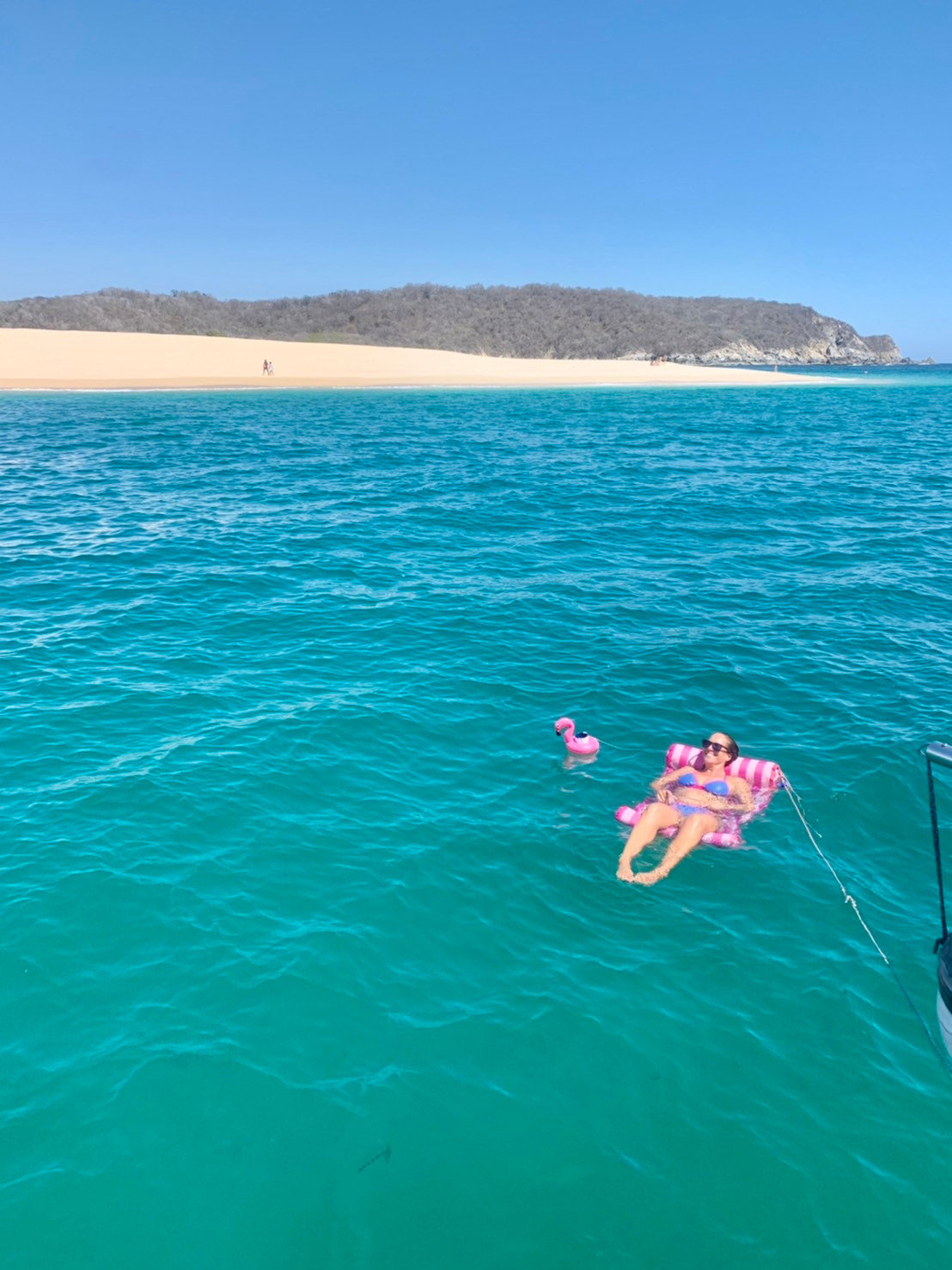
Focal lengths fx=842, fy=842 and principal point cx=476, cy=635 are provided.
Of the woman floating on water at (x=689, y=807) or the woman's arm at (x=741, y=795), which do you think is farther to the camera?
the woman's arm at (x=741, y=795)

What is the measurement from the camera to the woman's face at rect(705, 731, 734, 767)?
10.6 meters

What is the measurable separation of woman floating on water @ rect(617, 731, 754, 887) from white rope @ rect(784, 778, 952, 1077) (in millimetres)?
630

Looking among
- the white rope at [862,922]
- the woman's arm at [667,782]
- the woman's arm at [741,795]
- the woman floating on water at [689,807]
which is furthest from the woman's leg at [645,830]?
the white rope at [862,922]

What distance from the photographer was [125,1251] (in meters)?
5.52

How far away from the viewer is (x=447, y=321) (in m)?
149

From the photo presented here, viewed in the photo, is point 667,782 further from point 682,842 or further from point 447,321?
point 447,321

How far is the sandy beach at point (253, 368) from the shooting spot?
66.6m

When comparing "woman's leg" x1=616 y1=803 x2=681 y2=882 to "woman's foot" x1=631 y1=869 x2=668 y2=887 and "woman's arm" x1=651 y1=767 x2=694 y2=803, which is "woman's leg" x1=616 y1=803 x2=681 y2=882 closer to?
"woman's foot" x1=631 y1=869 x2=668 y2=887

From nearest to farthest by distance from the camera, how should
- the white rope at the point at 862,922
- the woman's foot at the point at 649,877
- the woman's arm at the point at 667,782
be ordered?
the white rope at the point at 862,922 < the woman's foot at the point at 649,877 < the woman's arm at the point at 667,782

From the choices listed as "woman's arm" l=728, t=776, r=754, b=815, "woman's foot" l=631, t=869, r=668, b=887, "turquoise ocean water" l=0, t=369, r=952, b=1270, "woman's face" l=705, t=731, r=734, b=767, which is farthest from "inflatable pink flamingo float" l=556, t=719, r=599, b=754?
"woman's foot" l=631, t=869, r=668, b=887

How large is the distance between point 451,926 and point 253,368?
74.3 meters

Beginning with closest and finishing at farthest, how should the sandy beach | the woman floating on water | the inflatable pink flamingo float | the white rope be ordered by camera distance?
1. the white rope
2. the woman floating on water
3. the inflatable pink flamingo float
4. the sandy beach

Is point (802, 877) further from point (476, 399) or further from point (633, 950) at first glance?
point (476, 399)

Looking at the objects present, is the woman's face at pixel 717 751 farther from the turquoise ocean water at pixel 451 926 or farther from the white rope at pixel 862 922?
the turquoise ocean water at pixel 451 926
